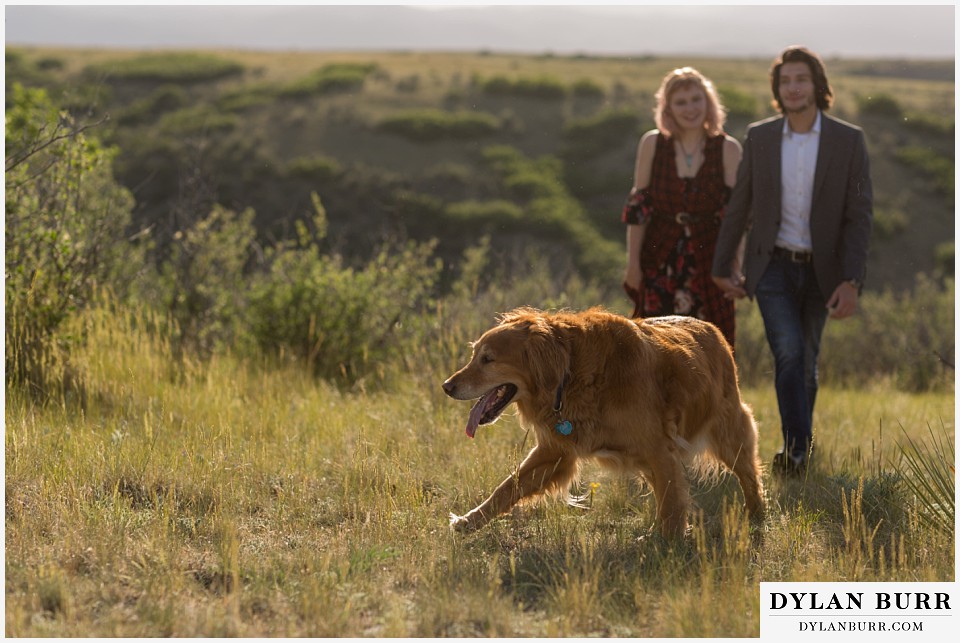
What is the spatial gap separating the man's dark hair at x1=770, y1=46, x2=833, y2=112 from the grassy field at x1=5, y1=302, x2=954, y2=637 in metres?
1.95

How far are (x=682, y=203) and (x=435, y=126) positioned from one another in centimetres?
2566

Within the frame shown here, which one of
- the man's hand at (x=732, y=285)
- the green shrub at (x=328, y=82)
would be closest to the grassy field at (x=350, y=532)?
the man's hand at (x=732, y=285)

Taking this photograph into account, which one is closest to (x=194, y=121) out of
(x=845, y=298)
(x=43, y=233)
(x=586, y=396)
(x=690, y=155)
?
(x=43, y=233)

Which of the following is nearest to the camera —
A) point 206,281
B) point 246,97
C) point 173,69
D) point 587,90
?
point 206,281

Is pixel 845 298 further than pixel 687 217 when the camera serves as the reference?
No

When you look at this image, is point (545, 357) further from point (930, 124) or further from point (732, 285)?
point (930, 124)

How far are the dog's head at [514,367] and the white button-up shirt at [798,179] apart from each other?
6.11ft

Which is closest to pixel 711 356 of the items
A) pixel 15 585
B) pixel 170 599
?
pixel 170 599

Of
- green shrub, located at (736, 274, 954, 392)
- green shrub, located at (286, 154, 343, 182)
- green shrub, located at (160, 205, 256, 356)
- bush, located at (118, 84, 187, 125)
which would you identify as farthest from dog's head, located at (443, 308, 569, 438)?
bush, located at (118, 84, 187, 125)

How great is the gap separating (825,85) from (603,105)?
1147 inches

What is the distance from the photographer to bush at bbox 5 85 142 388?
6277 millimetres

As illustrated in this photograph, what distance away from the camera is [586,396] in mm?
4305

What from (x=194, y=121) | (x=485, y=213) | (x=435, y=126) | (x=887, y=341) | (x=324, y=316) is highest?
(x=194, y=121)

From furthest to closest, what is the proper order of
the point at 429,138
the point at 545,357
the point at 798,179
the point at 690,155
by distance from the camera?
the point at 429,138 → the point at 690,155 → the point at 798,179 → the point at 545,357
